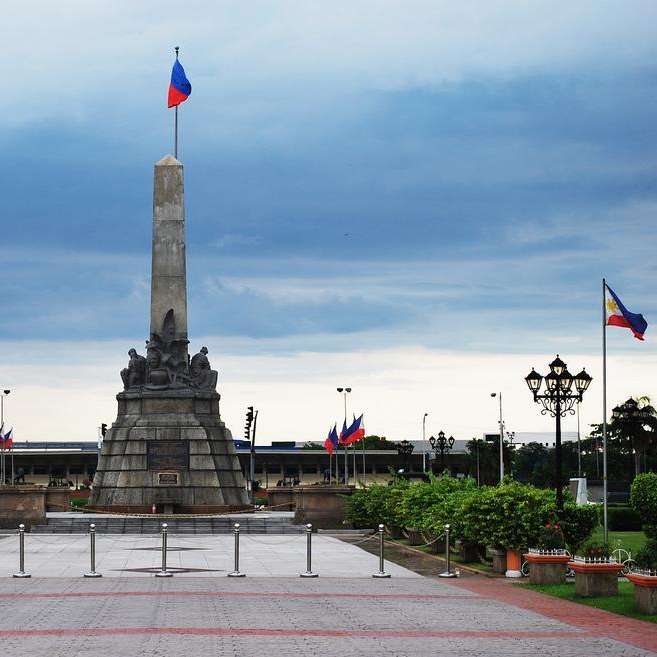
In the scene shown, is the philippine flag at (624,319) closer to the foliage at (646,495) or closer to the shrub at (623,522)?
the foliage at (646,495)

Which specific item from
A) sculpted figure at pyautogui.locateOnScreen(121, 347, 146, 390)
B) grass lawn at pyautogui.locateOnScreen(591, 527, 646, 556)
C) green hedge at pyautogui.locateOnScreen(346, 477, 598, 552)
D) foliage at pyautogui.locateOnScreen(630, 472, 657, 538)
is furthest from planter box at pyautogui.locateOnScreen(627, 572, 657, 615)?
sculpted figure at pyautogui.locateOnScreen(121, 347, 146, 390)

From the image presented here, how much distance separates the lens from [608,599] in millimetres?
22297

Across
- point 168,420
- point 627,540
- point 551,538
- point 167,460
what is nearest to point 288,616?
point 551,538

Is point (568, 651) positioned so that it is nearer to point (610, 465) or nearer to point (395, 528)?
point (395, 528)

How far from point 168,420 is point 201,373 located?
3.01 meters

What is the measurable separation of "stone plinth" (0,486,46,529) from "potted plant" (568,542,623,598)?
28.9 metres

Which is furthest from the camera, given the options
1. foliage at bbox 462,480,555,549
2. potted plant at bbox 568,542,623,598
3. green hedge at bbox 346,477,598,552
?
green hedge at bbox 346,477,598,552

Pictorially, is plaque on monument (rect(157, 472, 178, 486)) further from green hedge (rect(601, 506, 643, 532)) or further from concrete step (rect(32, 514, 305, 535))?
green hedge (rect(601, 506, 643, 532))

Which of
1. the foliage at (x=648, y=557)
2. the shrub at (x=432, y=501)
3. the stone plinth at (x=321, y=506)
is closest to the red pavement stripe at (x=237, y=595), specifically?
the foliage at (x=648, y=557)

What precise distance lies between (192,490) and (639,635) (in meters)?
36.3

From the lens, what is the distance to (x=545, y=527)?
26484 millimetres

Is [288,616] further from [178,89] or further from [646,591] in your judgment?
[178,89]

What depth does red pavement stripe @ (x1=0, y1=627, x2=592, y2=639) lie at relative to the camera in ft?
57.3

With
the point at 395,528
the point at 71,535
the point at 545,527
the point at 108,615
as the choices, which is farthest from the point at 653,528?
the point at 71,535
